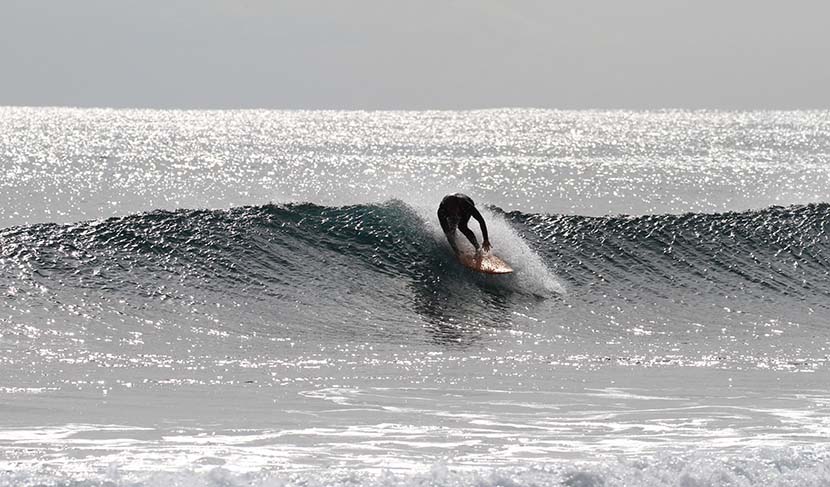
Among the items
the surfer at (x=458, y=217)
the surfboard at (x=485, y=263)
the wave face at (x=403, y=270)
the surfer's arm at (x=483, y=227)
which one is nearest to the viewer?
the wave face at (x=403, y=270)

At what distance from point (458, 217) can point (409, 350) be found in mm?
6186

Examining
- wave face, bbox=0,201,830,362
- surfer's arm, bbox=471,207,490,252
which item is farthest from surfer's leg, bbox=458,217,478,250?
wave face, bbox=0,201,830,362

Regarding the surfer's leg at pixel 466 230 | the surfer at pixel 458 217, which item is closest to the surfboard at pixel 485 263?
the surfer at pixel 458 217

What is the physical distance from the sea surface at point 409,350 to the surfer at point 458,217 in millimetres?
617

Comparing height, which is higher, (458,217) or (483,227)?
(458,217)

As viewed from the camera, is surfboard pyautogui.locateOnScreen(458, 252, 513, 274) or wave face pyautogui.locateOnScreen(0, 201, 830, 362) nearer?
wave face pyautogui.locateOnScreen(0, 201, 830, 362)

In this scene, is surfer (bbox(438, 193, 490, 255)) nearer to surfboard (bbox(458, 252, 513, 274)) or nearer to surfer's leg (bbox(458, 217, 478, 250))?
surfer's leg (bbox(458, 217, 478, 250))

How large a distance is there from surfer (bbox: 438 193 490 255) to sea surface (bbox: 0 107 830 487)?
0.62 metres

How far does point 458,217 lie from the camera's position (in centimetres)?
2219

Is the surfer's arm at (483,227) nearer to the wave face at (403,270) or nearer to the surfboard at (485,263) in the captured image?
the surfboard at (485,263)

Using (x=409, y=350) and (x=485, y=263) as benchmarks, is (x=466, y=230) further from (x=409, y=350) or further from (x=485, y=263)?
(x=409, y=350)

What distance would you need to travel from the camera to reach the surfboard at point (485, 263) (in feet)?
69.5

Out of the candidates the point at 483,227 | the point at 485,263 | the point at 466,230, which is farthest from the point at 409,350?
the point at 466,230

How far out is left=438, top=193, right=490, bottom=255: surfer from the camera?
21797 mm
